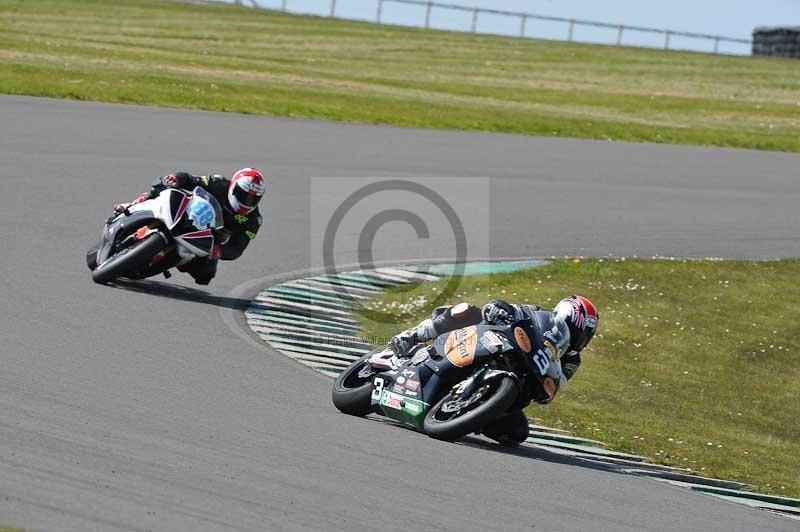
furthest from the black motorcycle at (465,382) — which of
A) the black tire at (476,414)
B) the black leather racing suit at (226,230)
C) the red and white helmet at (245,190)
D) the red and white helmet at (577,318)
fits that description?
the black leather racing suit at (226,230)

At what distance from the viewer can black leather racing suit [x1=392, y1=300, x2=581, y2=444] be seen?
8.83m

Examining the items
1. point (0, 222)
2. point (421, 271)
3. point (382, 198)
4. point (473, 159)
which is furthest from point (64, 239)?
point (473, 159)

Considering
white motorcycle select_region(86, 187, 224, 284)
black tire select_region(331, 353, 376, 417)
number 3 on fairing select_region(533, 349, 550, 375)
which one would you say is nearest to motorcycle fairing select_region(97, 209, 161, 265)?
white motorcycle select_region(86, 187, 224, 284)

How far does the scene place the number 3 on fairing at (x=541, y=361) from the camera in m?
8.62

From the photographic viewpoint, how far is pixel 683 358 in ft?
44.7

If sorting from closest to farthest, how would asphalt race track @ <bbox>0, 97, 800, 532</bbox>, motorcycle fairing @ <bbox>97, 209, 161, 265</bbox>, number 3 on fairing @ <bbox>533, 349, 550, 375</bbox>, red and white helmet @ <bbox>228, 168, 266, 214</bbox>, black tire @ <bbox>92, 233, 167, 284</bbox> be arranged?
asphalt race track @ <bbox>0, 97, 800, 532</bbox> < number 3 on fairing @ <bbox>533, 349, 550, 375</bbox> < black tire @ <bbox>92, 233, 167, 284</bbox> < motorcycle fairing @ <bbox>97, 209, 161, 265</bbox> < red and white helmet @ <bbox>228, 168, 266, 214</bbox>

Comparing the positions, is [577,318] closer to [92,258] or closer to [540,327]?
[540,327]

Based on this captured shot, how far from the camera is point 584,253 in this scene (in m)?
17.8

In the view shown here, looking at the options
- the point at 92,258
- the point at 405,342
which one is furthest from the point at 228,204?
the point at 405,342

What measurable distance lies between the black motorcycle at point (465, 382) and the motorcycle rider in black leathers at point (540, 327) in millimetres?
91

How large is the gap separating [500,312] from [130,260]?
190 inches

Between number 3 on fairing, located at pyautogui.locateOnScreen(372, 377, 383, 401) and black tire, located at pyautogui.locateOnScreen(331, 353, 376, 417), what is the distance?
4 centimetres

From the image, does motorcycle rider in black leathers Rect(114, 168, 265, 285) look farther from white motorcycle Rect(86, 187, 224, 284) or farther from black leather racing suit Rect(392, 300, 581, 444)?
black leather racing suit Rect(392, 300, 581, 444)

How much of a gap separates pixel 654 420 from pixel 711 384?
1645mm
